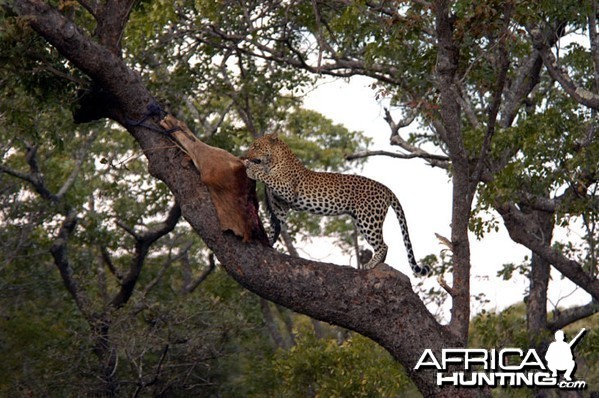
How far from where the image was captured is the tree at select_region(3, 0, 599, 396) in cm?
795

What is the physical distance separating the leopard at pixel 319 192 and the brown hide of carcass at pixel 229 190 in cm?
34

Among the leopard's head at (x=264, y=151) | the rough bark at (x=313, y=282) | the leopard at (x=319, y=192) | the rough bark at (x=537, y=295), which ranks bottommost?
the rough bark at (x=313, y=282)

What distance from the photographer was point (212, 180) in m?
7.96

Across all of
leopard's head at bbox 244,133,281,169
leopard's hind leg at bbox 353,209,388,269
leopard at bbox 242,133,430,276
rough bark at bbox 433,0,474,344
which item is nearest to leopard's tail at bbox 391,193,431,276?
leopard at bbox 242,133,430,276

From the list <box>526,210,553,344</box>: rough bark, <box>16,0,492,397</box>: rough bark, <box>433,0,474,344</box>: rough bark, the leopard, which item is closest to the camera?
<box>16,0,492,397</box>: rough bark

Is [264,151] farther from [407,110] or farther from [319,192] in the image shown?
[407,110]

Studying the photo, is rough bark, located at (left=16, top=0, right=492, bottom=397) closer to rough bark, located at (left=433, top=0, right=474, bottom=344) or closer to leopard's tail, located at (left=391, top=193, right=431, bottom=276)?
rough bark, located at (left=433, top=0, right=474, bottom=344)

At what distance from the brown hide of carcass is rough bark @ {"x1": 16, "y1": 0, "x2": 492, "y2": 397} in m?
0.10

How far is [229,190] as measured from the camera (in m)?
8.02

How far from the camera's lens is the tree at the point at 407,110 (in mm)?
7949

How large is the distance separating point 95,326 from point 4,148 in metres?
3.04

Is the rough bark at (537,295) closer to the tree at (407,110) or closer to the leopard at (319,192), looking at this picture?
the tree at (407,110)

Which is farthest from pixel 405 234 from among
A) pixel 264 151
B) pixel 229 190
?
pixel 229 190

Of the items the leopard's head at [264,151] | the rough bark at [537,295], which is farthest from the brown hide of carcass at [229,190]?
the rough bark at [537,295]
